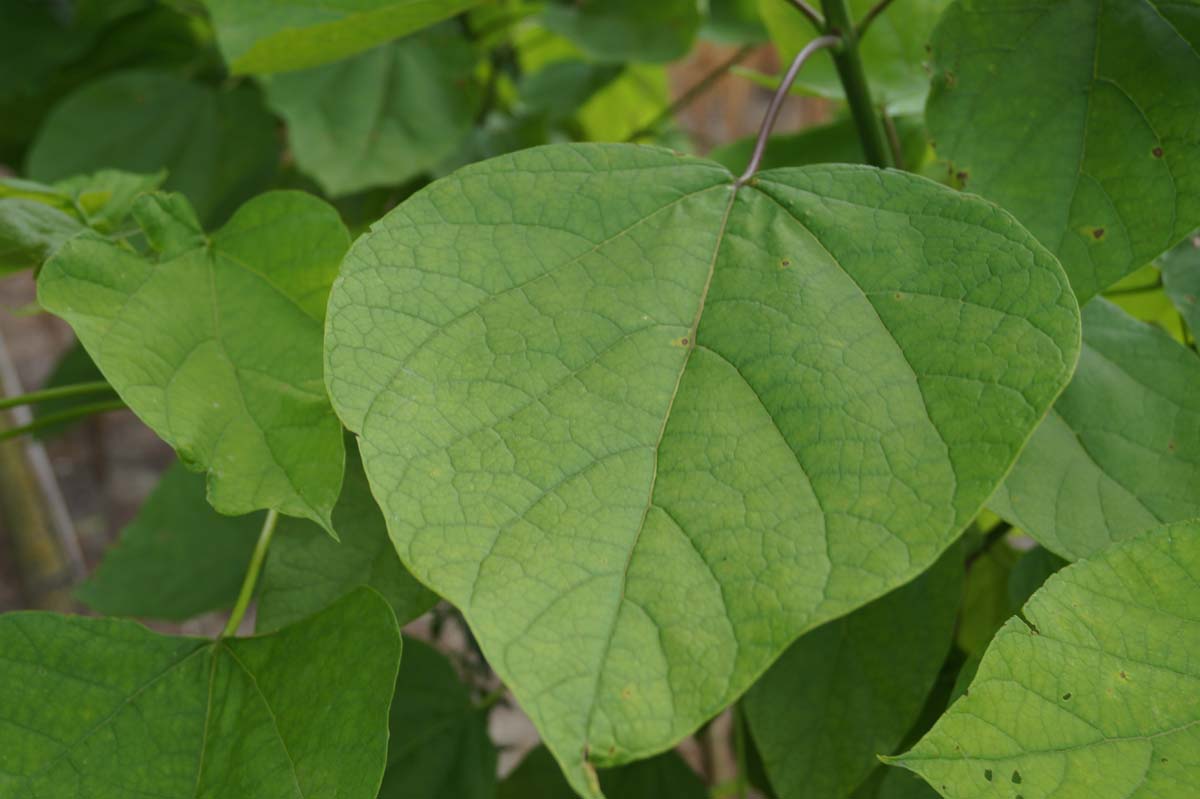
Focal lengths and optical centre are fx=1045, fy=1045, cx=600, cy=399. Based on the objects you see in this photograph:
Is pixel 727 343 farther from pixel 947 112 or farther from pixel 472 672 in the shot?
pixel 472 672

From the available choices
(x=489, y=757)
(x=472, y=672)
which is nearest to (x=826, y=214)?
(x=489, y=757)

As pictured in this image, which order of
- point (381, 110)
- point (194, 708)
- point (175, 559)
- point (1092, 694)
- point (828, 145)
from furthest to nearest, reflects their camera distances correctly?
point (381, 110)
point (175, 559)
point (828, 145)
point (194, 708)
point (1092, 694)

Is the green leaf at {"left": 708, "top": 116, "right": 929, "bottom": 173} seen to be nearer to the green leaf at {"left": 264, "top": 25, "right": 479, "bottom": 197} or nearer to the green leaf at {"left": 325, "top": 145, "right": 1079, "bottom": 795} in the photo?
the green leaf at {"left": 325, "top": 145, "right": 1079, "bottom": 795}

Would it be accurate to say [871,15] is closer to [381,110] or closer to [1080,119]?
[1080,119]

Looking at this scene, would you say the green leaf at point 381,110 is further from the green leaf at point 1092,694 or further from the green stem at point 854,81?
the green leaf at point 1092,694

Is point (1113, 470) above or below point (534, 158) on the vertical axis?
below

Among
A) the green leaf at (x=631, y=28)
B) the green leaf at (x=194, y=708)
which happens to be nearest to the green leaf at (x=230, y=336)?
the green leaf at (x=194, y=708)

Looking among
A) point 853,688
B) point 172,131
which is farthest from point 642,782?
point 172,131
